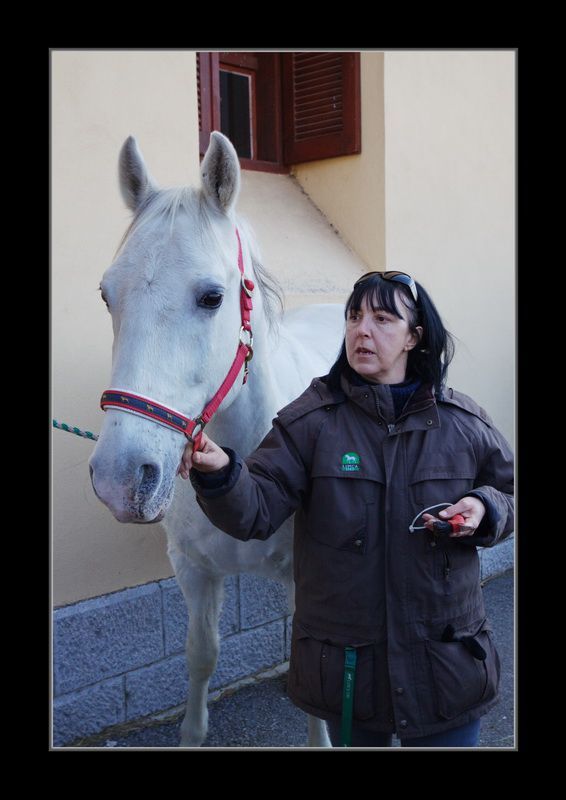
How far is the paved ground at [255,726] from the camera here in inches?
114

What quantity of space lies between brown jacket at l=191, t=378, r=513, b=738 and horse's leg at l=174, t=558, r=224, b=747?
902mm

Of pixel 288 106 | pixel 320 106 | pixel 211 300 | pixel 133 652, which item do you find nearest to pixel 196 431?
pixel 211 300

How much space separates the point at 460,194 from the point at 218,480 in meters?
3.42

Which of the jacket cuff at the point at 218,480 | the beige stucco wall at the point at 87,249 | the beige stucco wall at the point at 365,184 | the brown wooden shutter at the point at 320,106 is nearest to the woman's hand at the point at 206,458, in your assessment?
the jacket cuff at the point at 218,480

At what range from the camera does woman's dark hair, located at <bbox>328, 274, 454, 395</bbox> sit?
168 centimetres

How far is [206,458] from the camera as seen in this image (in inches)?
57.4

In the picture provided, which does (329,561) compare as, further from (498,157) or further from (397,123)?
(498,157)

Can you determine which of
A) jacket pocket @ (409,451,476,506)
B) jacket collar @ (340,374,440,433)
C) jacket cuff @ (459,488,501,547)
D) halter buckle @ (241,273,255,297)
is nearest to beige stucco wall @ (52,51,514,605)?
halter buckle @ (241,273,255,297)

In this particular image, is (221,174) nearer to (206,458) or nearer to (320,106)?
(206,458)

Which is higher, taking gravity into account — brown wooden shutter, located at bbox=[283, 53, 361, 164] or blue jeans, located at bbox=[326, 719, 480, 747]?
brown wooden shutter, located at bbox=[283, 53, 361, 164]

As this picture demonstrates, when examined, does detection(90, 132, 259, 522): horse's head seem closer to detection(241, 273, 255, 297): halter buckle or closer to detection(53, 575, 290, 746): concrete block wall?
detection(241, 273, 255, 297): halter buckle

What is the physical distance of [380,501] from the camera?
5.35ft
